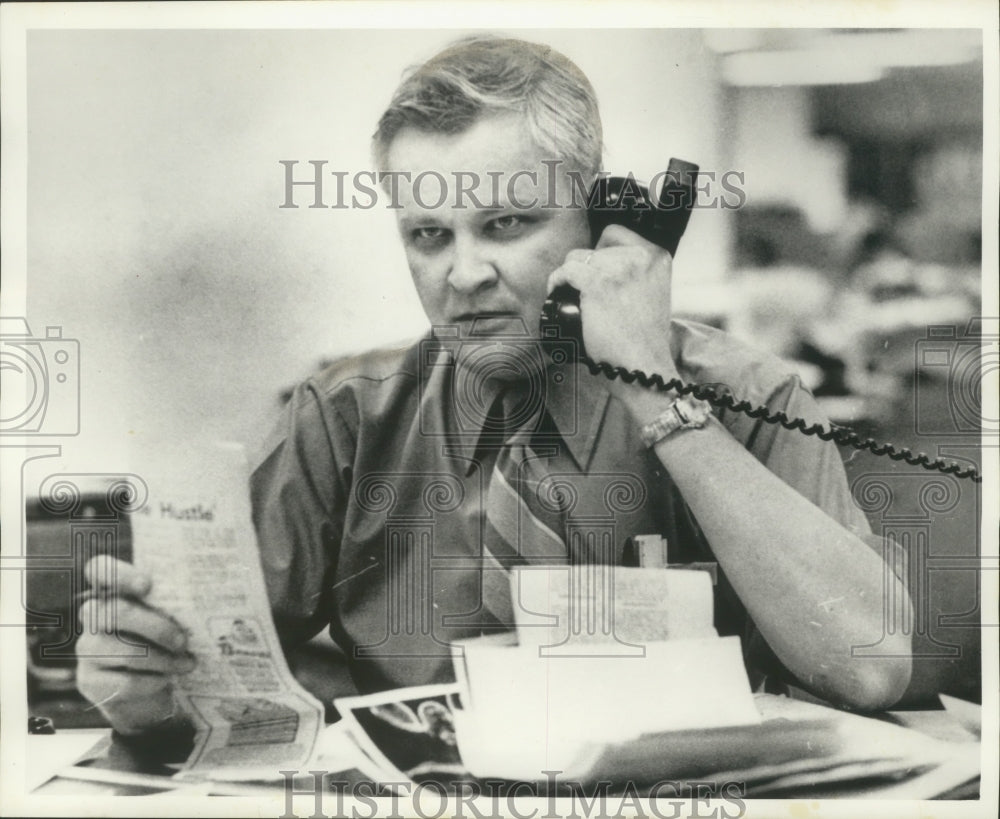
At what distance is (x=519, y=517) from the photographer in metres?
2.08

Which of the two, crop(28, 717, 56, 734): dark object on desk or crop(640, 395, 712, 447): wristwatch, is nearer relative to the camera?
crop(640, 395, 712, 447): wristwatch

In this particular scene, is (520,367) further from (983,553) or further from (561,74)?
(983,553)

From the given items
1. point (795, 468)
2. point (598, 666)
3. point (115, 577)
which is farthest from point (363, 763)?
point (795, 468)

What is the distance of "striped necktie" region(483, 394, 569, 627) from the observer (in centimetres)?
208

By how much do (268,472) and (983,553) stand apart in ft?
4.47

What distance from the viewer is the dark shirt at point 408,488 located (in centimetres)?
208

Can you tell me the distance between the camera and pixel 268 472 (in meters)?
2.10

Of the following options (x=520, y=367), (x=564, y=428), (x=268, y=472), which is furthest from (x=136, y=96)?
(x=564, y=428)
